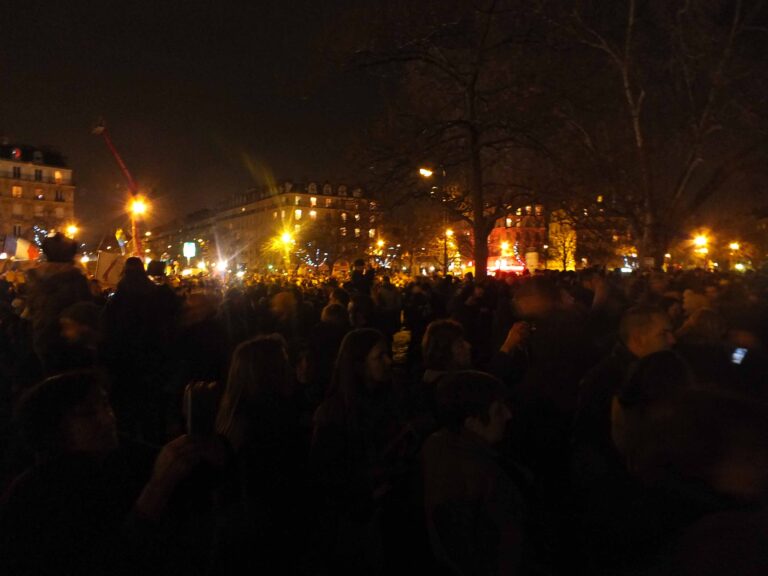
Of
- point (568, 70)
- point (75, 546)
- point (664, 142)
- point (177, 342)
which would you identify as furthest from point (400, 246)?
point (75, 546)

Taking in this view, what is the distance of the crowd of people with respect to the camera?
6.12ft

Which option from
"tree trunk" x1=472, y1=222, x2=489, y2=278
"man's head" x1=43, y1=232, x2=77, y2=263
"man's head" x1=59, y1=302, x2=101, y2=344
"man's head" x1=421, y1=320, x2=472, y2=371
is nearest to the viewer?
"man's head" x1=421, y1=320, x2=472, y2=371

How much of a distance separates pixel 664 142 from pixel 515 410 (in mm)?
20464

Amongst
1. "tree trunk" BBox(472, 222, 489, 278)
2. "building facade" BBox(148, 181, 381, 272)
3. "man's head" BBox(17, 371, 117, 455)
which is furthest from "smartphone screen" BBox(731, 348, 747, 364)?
"building facade" BBox(148, 181, 381, 272)

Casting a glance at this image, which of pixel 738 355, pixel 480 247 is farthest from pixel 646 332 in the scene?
pixel 480 247

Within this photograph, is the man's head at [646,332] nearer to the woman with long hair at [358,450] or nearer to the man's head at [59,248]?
the woman with long hair at [358,450]

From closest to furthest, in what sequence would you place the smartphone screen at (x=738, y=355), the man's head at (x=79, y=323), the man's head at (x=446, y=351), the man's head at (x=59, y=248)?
1. the smartphone screen at (x=738, y=355)
2. the man's head at (x=446, y=351)
3. the man's head at (x=79, y=323)
4. the man's head at (x=59, y=248)

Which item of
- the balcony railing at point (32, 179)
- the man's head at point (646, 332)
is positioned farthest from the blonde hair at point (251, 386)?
the balcony railing at point (32, 179)

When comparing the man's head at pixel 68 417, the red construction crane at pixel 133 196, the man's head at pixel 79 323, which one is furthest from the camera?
the red construction crane at pixel 133 196

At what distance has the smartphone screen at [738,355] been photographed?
3750 millimetres

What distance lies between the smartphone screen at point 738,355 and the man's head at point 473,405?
1.78 m

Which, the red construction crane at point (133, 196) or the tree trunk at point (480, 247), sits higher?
the red construction crane at point (133, 196)

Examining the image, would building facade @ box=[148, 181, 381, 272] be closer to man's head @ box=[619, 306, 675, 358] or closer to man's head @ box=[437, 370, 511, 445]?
man's head @ box=[619, 306, 675, 358]

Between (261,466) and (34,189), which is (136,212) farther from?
(34,189)
